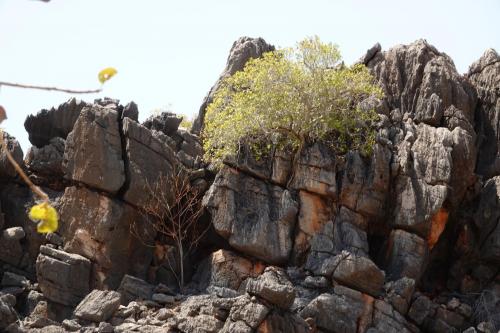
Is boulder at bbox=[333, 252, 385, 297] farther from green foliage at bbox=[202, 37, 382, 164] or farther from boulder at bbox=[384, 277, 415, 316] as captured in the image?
green foliage at bbox=[202, 37, 382, 164]

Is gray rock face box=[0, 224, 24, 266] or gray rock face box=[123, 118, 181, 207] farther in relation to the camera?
gray rock face box=[123, 118, 181, 207]

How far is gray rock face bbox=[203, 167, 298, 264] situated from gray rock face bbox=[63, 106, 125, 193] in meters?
4.28

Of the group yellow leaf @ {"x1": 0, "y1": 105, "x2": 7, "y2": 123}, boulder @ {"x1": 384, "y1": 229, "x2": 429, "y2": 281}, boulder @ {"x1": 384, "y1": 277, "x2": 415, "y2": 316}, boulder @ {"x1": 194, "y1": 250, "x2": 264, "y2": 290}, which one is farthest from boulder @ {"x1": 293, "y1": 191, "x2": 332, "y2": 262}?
yellow leaf @ {"x1": 0, "y1": 105, "x2": 7, "y2": 123}

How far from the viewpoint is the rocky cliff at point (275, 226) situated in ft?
91.8

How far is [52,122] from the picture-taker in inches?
1390

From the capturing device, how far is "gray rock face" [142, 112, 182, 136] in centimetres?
3450

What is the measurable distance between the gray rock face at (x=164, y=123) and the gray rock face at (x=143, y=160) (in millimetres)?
1471

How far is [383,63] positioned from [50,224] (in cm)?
3539

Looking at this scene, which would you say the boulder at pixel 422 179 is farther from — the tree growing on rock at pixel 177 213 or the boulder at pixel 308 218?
the tree growing on rock at pixel 177 213

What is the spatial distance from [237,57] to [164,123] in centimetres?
666

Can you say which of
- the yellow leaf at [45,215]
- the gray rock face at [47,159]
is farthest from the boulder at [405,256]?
the yellow leaf at [45,215]

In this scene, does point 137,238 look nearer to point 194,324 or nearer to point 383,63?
point 194,324

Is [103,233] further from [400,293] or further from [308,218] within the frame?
[400,293]

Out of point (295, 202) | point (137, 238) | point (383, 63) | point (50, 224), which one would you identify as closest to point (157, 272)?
point (137, 238)
